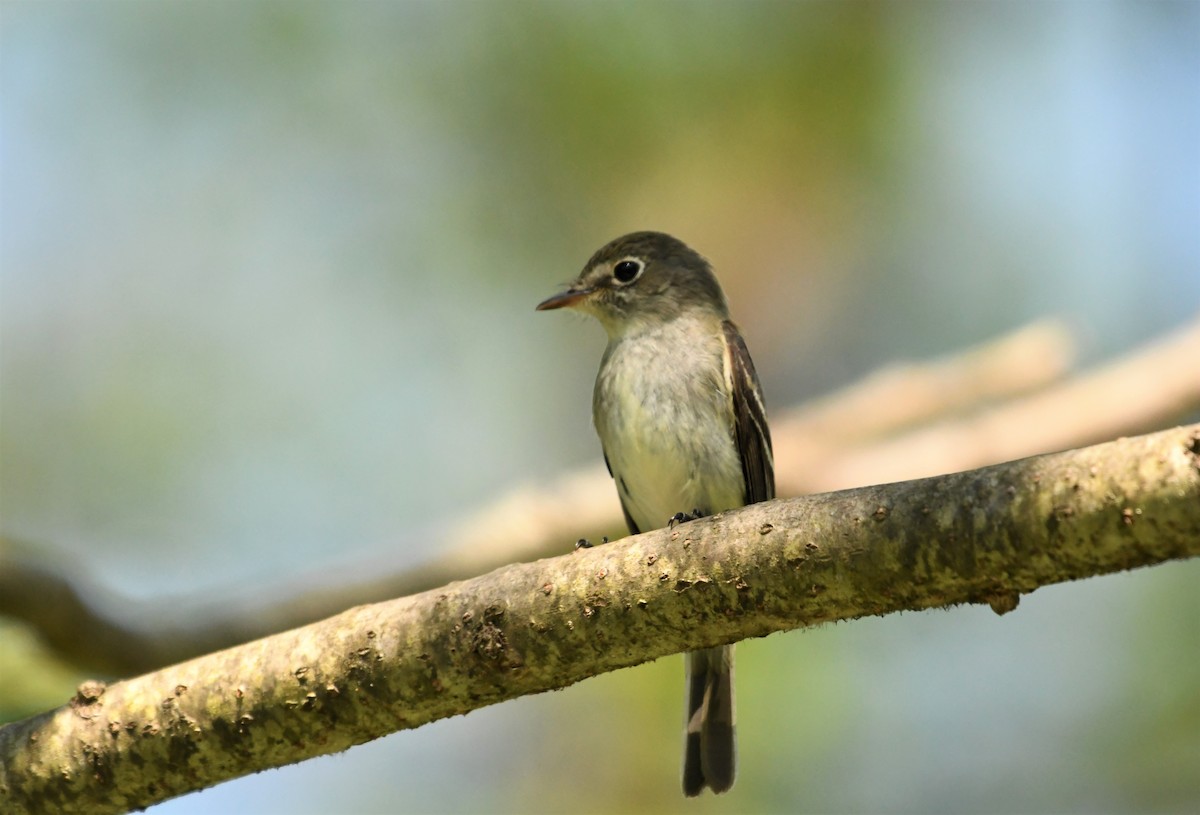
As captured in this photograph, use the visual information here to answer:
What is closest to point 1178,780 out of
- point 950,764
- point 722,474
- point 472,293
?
point 950,764

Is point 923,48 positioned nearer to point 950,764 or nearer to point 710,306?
point 710,306

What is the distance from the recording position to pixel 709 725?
19.1 feet

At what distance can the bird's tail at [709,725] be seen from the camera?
570cm

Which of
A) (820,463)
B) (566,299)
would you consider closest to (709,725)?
(820,463)

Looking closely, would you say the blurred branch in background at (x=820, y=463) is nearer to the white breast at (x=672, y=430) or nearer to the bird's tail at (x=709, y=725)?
the white breast at (x=672, y=430)

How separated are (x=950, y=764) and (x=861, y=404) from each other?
2.23 metres

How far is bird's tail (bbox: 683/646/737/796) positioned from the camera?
570 cm

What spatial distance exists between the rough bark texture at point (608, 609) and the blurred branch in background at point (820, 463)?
50.0 inches

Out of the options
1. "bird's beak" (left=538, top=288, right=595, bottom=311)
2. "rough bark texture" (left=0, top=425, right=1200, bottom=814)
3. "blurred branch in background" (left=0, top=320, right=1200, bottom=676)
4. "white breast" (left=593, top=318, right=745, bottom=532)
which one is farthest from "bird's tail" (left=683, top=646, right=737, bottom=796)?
"rough bark texture" (left=0, top=425, right=1200, bottom=814)

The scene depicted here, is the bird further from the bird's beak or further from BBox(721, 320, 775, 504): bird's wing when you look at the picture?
the bird's beak

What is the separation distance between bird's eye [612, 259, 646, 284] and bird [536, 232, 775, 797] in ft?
0.95

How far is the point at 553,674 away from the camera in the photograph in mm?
3561

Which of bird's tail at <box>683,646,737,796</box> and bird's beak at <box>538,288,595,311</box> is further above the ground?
bird's beak at <box>538,288,595,311</box>

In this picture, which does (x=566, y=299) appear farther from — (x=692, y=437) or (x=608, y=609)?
(x=608, y=609)
